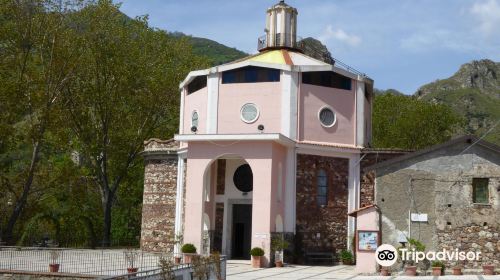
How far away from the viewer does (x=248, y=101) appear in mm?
29359

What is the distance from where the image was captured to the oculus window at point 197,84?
103ft

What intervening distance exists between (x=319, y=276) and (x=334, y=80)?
465 inches

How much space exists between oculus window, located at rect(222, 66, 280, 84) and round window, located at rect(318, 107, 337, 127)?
9.13 ft

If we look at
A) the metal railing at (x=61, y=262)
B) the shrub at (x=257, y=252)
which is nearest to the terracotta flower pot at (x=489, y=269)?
the shrub at (x=257, y=252)

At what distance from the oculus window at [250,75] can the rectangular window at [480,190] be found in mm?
10786

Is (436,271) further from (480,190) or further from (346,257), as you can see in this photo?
(346,257)

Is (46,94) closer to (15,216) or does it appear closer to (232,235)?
(15,216)

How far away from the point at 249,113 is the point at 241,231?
587cm

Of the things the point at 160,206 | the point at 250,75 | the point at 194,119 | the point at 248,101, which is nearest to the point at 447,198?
the point at 248,101

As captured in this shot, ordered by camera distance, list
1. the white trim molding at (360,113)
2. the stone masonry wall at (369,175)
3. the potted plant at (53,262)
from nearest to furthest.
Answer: the potted plant at (53,262), the stone masonry wall at (369,175), the white trim molding at (360,113)

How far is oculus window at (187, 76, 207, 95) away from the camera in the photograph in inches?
1239

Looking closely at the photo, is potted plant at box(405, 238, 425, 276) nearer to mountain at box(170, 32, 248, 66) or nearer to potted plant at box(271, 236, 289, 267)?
potted plant at box(271, 236, 289, 267)

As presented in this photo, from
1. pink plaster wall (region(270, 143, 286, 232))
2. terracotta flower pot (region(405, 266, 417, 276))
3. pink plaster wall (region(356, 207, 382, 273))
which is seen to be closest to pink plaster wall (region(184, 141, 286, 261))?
pink plaster wall (region(270, 143, 286, 232))

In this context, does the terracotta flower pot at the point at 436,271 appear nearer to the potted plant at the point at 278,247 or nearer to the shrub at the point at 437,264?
the shrub at the point at 437,264
